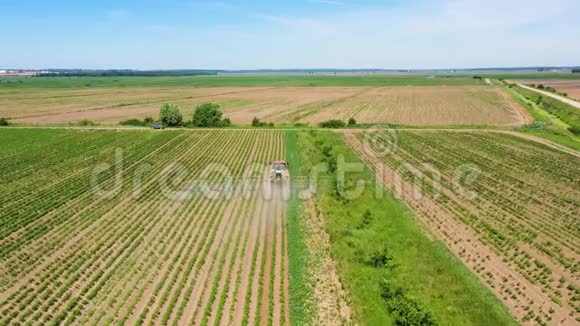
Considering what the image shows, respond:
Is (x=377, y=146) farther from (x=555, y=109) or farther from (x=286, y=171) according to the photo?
(x=555, y=109)

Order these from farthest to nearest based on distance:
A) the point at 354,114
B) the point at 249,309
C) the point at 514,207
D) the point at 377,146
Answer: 1. the point at 354,114
2. the point at 377,146
3. the point at 514,207
4. the point at 249,309

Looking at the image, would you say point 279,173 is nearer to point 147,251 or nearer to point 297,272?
point 147,251

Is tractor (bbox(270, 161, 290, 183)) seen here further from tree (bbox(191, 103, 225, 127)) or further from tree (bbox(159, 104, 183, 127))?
tree (bbox(159, 104, 183, 127))

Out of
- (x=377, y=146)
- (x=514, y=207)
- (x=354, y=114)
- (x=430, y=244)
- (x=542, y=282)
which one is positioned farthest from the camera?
(x=354, y=114)

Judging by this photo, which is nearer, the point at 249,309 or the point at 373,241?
the point at 249,309

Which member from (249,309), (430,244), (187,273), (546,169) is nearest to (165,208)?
(187,273)

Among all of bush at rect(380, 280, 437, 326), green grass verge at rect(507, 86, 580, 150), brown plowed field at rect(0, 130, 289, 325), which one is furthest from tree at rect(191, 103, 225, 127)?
bush at rect(380, 280, 437, 326)
